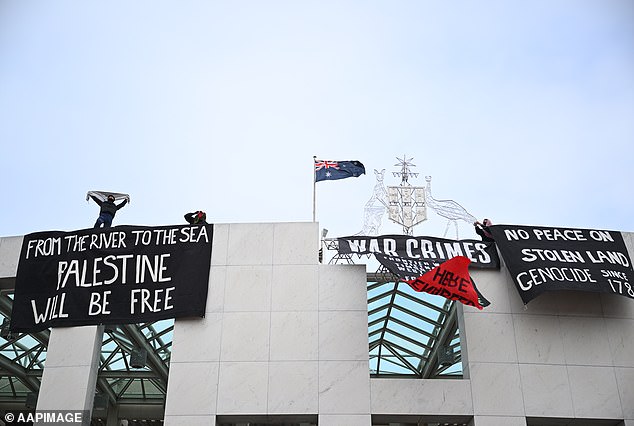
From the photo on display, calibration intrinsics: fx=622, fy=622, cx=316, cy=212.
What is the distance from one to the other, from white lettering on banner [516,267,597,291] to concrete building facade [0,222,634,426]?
0.55m

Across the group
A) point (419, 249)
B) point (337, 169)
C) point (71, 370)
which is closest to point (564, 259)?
point (419, 249)

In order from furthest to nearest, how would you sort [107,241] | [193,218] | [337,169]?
[337,169], [193,218], [107,241]

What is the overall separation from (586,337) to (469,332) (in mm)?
3070

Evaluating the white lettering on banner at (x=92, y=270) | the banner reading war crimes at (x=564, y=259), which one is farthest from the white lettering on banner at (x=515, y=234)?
the white lettering on banner at (x=92, y=270)

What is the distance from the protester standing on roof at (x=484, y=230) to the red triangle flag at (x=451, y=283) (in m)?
2.81

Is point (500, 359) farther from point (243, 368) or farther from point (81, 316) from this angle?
point (81, 316)

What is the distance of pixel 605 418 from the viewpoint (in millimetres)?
14758

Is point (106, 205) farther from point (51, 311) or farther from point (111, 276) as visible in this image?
point (51, 311)

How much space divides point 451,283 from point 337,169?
620 centimetres

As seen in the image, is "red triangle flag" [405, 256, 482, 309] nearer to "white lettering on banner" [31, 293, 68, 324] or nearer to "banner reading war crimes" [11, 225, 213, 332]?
"banner reading war crimes" [11, 225, 213, 332]

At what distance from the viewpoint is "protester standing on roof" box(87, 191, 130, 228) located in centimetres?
1758

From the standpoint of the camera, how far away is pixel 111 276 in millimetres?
16344

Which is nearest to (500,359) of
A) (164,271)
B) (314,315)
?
(314,315)

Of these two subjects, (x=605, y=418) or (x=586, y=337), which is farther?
(x=586, y=337)
